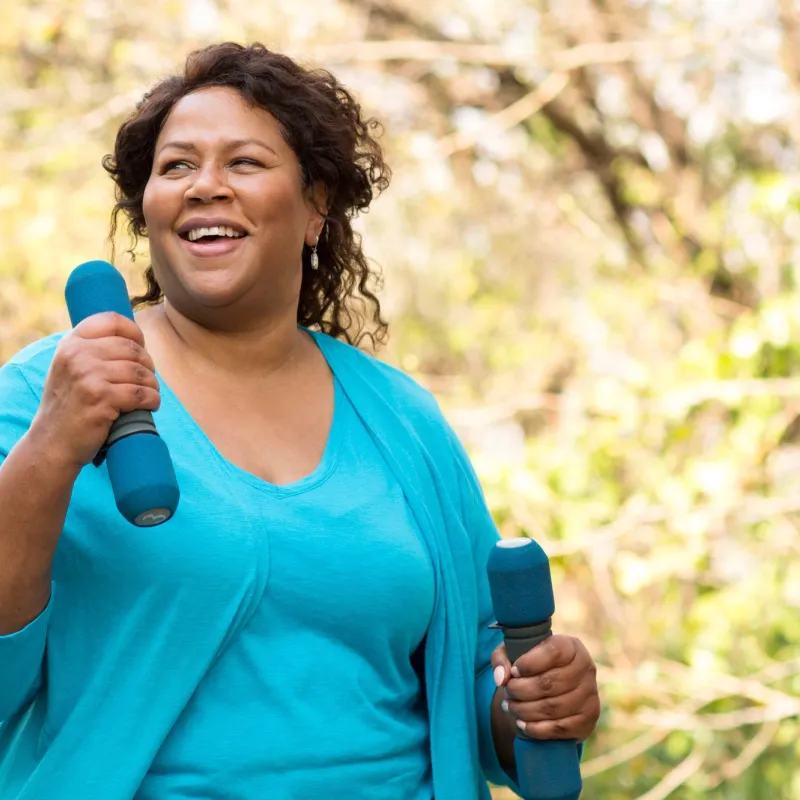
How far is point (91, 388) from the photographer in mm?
1599

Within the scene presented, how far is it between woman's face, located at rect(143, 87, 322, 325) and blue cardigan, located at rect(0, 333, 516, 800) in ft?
0.86

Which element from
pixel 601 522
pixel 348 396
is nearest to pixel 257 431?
pixel 348 396

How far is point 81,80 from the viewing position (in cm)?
607

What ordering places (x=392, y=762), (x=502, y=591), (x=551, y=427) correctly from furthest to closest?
1. (x=551, y=427)
2. (x=392, y=762)
3. (x=502, y=591)

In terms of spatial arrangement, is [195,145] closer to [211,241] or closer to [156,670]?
[211,241]

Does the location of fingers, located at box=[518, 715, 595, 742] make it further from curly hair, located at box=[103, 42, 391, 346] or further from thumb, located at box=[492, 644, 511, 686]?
curly hair, located at box=[103, 42, 391, 346]

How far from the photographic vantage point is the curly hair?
2248 millimetres

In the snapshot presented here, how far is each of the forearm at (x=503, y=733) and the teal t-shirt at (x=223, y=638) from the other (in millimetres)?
201

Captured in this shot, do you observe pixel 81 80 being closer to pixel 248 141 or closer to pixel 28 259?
pixel 28 259

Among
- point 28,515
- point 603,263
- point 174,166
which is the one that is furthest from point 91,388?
point 603,263

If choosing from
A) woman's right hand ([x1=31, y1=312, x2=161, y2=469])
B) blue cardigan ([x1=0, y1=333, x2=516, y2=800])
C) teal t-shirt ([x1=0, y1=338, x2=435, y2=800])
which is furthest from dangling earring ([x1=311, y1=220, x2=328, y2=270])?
woman's right hand ([x1=31, y1=312, x2=161, y2=469])

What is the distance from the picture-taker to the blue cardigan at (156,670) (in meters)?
1.81

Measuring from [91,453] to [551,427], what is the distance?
3.96 m

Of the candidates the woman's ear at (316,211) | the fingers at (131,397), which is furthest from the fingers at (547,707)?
the woman's ear at (316,211)
